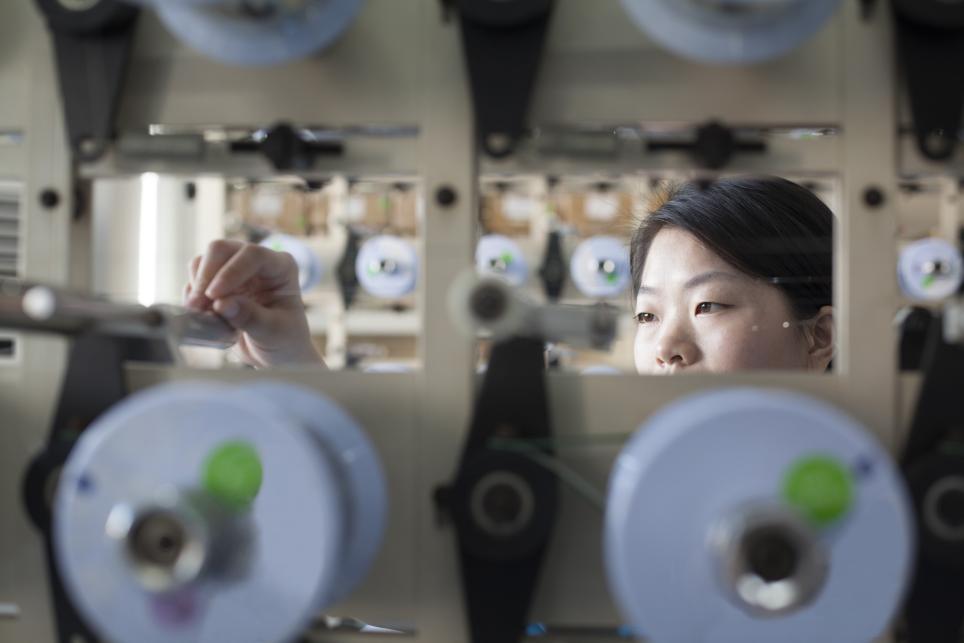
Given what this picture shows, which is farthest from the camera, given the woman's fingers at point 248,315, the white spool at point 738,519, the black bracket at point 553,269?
the black bracket at point 553,269

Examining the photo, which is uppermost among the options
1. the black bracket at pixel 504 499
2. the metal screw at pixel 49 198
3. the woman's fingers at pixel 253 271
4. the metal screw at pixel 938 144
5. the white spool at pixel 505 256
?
the white spool at pixel 505 256

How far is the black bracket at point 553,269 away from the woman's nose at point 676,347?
179 centimetres

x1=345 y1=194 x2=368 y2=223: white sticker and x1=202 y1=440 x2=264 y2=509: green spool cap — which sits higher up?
x1=345 y1=194 x2=368 y2=223: white sticker

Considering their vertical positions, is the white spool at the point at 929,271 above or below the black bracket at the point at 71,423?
above

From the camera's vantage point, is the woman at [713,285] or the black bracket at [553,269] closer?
the woman at [713,285]

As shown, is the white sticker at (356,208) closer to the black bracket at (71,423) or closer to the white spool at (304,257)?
the white spool at (304,257)

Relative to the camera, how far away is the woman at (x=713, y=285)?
3.19 ft

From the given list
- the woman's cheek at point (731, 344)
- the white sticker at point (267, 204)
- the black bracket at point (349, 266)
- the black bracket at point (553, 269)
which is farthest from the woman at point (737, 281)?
the white sticker at point (267, 204)

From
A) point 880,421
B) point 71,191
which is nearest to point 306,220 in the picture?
point 71,191

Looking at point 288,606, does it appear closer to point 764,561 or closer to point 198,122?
point 764,561

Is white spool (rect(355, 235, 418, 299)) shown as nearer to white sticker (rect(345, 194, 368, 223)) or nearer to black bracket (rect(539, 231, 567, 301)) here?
white sticker (rect(345, 194, 368, 223))

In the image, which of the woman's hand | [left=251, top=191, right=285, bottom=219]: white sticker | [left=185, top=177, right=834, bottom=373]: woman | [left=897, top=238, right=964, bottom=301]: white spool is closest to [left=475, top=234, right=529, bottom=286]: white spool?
[left=251, top=191, right=285, bottom=219]: white sticker

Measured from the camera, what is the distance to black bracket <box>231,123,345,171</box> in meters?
0.59

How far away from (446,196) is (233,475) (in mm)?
237
